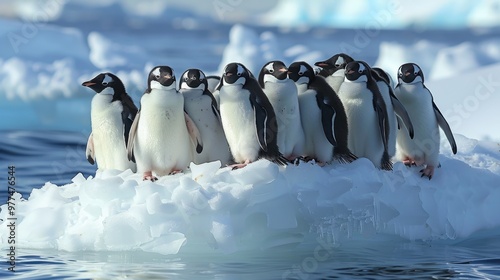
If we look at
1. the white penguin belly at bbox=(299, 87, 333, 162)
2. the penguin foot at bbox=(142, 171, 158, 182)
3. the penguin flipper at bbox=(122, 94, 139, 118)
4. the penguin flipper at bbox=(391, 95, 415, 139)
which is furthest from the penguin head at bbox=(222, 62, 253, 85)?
the penguin flipper at bbox=(391, 95, 415, 139)

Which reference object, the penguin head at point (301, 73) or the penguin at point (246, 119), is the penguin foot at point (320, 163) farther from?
the penguin head at point (301, 73)

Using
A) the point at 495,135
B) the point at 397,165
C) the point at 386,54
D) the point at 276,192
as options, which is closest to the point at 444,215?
the point at 397,165

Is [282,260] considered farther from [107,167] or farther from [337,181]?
[107,167]

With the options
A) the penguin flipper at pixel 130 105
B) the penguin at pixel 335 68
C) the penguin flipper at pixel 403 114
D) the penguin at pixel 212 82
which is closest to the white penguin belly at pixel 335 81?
the penguin at pixel 335 68

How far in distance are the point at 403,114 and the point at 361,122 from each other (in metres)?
0.38

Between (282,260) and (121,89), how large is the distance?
191 centimetres

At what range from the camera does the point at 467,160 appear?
8938 millimetres

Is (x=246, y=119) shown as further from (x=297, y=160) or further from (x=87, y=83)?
(x=87, y=83)

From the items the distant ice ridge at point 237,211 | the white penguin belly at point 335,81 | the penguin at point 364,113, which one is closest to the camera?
the distant ice ridge at point 237,211

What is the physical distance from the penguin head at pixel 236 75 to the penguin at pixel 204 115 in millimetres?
324

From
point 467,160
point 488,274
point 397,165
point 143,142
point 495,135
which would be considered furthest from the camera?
point 495,135

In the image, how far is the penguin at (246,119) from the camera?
647cm

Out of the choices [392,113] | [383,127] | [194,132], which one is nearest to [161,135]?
[194,132]

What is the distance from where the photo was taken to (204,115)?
6.89 metres
